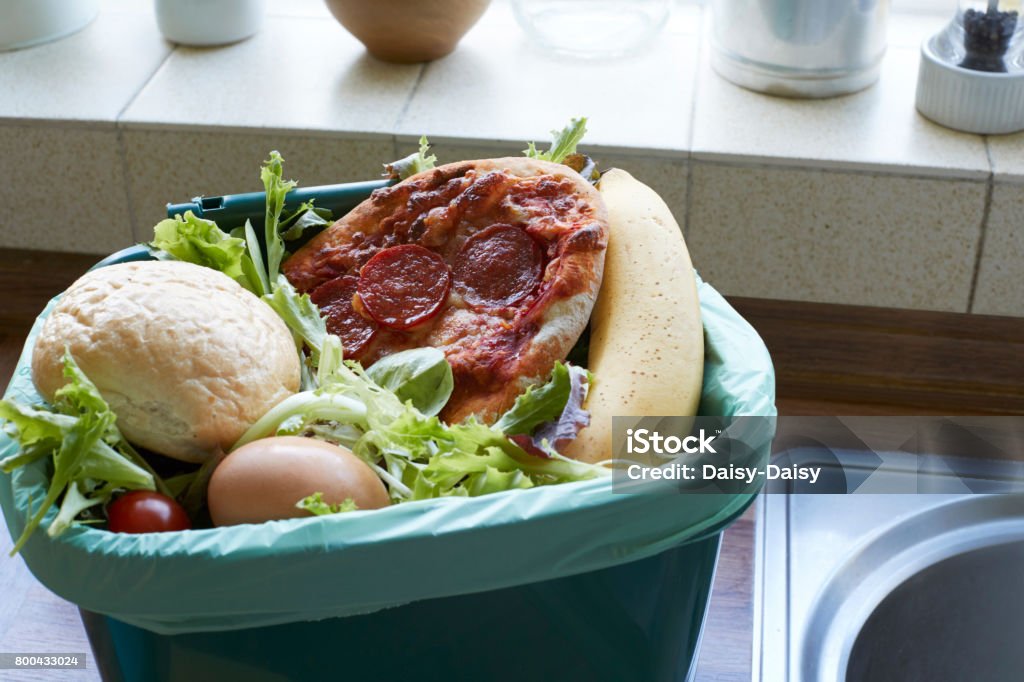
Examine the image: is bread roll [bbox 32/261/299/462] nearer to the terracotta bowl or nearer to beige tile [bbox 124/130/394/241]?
beige tile [bbox 124/130/394/241]

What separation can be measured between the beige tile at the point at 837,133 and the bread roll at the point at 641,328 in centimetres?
37

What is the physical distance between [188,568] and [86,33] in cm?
102

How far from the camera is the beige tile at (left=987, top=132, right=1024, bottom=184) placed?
1.06 m

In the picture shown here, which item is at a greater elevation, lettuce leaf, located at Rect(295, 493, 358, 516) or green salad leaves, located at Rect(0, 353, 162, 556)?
green salad leaves, located at Rect(0, 353, 162, 556)

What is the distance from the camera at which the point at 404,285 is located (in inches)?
28.9

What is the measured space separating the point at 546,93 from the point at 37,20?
59 cm

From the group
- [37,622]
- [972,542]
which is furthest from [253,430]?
[972,542]

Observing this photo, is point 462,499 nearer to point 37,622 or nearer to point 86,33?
point 37,622

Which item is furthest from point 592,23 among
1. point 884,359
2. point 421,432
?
point 421,432

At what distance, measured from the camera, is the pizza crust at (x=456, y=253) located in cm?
68

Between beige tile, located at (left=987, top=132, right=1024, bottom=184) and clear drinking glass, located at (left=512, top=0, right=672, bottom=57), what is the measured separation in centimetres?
38

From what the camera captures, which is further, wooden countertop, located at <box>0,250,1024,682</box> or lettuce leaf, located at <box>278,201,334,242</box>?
wooden countertop, located at <box>0,250,1024,682</box>

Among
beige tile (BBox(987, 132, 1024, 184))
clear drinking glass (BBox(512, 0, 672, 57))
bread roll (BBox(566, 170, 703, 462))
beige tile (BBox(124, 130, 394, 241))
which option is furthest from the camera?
clear drinking glass (BBox(512, 0, 672, 57))

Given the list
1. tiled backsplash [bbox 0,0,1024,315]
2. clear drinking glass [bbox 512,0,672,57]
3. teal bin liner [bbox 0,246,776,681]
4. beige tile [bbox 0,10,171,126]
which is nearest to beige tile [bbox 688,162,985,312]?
tiled backsplash [bbox 0,0,1024,315]
